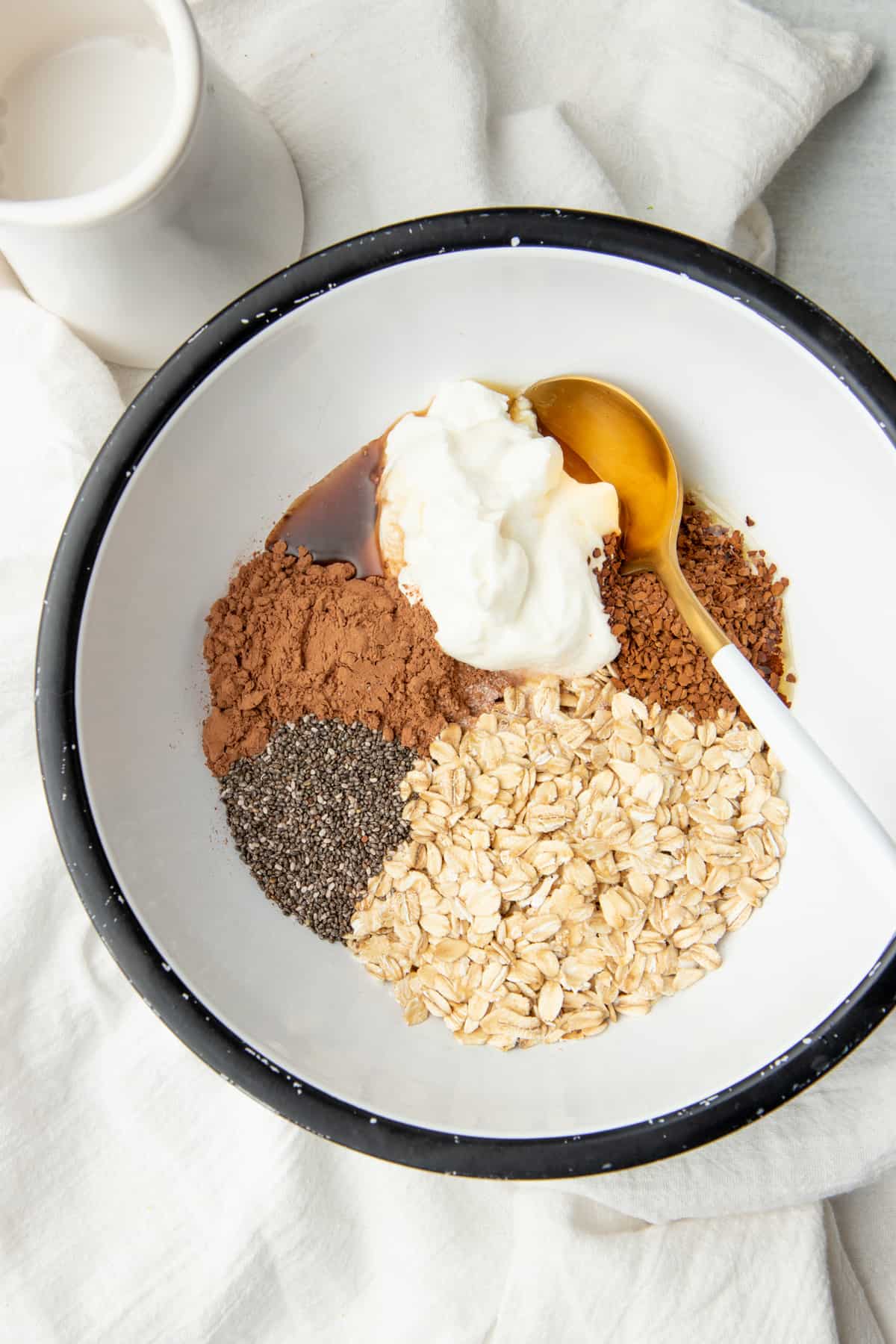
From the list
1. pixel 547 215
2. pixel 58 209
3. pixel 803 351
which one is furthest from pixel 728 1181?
pixel 58 209

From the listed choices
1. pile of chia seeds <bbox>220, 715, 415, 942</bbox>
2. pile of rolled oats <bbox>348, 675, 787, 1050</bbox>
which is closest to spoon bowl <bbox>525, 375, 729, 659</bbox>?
pile of rolled oats <bbox>348, 675, 787, 1050</bbox>

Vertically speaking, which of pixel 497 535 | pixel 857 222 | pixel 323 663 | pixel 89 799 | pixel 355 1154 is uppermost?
pixel 857 222

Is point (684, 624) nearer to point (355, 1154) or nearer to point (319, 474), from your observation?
point (319, 474)

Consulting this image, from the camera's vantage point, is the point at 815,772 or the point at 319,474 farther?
the point at 319,474

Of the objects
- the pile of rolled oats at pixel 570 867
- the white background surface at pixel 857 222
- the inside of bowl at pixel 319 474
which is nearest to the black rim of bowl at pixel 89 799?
the inside of bowl at pixel 319 474

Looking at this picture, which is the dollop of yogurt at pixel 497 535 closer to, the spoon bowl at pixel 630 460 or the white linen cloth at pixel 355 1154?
the spoon bowl at pixel 630 460

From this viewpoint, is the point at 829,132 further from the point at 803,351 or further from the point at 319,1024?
the point at 319,1024

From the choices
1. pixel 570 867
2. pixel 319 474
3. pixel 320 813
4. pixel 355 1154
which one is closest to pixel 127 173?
pixel 319 474

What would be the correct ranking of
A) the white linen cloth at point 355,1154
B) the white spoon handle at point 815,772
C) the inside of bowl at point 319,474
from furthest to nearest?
the white linen cloth at point 355,1154 < the inside of bowl at point 319,474 < the white spoon handle at point 815,772

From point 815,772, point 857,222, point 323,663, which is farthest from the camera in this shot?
point 857,222
